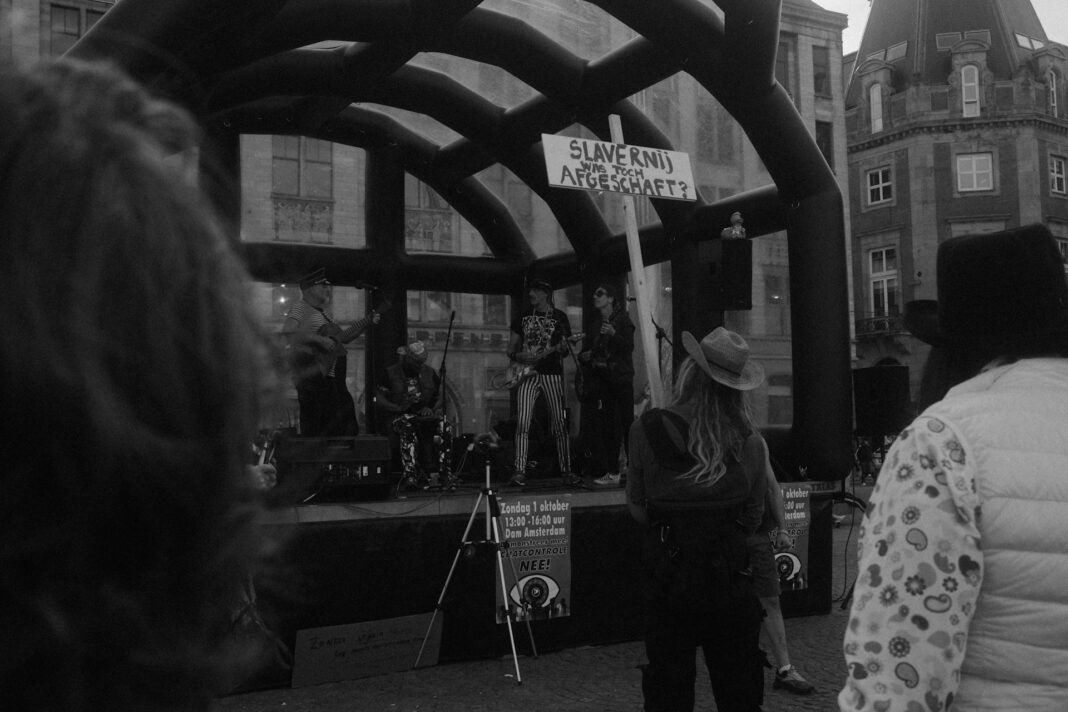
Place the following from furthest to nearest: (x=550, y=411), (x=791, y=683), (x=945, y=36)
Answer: (x=945, y=36) < (x=550, y=411) < (x=791, y=683)

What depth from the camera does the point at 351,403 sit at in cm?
975

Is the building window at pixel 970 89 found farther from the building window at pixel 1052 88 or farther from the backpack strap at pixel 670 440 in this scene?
the backpack strap at pixel 670 440

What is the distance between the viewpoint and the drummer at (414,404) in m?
10.4

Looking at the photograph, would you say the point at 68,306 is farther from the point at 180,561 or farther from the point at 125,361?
the point at 180,561

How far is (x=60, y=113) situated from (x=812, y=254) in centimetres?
809

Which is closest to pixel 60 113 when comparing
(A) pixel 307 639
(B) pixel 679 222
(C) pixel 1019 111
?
(A) pixel 307 639

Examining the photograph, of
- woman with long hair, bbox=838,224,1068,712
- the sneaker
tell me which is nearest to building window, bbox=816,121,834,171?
the sneaker

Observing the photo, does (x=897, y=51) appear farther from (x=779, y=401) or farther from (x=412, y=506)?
(x=412, y=506)

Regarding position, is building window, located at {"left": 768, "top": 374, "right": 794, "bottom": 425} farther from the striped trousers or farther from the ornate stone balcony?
the ornate stone balcony

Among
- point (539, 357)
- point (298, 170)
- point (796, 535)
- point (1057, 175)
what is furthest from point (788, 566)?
point (1057, 175)

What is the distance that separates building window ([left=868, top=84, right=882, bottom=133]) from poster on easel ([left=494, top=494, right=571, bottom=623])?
41165 millimetres

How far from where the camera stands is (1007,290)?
182cm

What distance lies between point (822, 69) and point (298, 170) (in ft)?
86.4

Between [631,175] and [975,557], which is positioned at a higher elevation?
[631,175]
